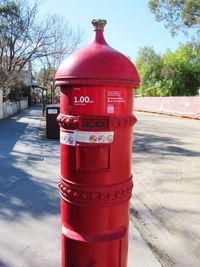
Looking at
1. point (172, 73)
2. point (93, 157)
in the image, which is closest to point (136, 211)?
point (93, 157)

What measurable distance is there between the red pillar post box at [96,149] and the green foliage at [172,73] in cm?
4950

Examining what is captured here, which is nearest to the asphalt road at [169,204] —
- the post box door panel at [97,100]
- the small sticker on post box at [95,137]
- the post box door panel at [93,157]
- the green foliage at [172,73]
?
the post box door panel at [93,157]

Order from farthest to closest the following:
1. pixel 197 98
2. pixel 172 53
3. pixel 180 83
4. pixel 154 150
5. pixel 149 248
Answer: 1. pixel 172 53
2. pixel 180 83
3. pixel 197 98
4. pixel 154 150
5. pixel 149 248

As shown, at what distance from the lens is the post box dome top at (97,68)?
2.01 metres

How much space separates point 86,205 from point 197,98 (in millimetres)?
28910

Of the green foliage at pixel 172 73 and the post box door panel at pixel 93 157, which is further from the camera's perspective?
the green foliage at pixel 172 73

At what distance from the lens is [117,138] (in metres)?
2.13

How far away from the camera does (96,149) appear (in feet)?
6.82

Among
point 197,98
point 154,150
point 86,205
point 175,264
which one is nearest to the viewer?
point 86,205

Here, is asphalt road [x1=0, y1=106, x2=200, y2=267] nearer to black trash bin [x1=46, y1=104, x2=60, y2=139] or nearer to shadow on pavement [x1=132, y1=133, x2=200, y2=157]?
shadow on pavement [x1=132, y1=133, x2=200, y2=157]

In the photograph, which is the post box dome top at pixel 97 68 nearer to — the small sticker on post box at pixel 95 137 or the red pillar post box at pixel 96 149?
the red pillar post box at pixel 96 149

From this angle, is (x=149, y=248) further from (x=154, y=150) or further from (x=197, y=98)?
(x=197, y=98)

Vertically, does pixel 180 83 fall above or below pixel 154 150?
above

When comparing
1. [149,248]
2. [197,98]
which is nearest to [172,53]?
[197,98]
